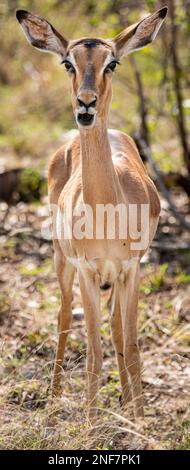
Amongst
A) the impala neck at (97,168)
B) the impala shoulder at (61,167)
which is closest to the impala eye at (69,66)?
the impala neck at (97,168)

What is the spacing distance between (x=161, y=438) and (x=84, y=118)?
187 cm

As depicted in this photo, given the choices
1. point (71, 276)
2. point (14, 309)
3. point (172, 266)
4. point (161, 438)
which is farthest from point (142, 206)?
point (172, 266)

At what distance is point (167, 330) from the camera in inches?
277

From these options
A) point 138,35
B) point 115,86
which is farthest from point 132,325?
point 115,86

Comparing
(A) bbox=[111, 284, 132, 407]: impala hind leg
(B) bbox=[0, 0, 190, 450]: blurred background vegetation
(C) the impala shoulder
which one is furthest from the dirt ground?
(C) the impala shoulder

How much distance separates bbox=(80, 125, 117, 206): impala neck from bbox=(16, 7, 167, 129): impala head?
102 millimetres

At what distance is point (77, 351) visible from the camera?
6.87 metres

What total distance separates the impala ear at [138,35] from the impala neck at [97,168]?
56 cm

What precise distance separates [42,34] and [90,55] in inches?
23.4

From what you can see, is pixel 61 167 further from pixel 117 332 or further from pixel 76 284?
pixel 76 284

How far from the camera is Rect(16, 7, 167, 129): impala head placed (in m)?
4.79

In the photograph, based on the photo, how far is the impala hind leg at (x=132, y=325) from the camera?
214 inches

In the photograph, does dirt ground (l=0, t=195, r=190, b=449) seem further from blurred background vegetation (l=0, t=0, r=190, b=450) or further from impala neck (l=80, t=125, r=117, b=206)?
impala neck (l=80, t=125, r=117, b=206)
